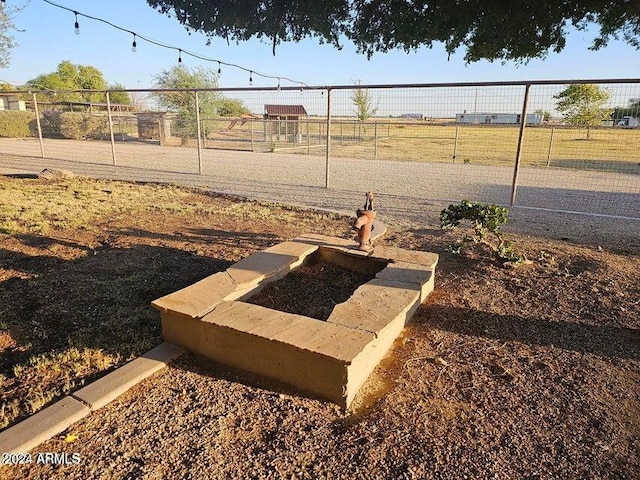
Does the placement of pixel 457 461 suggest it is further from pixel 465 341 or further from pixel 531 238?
pixel 531 238

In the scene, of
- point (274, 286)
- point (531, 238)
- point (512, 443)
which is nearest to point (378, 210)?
point (531, 238)

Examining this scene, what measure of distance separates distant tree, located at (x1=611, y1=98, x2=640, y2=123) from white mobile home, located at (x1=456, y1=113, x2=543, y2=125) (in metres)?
1.38

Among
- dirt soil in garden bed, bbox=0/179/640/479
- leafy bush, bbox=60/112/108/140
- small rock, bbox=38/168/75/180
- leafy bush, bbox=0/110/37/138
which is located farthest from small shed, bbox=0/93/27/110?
dirt soil in garden bed, bbox=0/179/640/479

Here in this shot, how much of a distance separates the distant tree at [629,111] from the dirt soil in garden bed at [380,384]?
4173 millimetres

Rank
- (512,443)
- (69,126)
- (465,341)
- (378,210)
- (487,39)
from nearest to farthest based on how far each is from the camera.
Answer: (512,443) < (465,341) < (487,39) < (378,210) < (69,126)

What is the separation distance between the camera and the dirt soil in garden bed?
1.97 metres

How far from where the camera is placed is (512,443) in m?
2.10

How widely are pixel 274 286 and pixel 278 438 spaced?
1.68 meters

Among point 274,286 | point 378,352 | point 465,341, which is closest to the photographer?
point 378,352

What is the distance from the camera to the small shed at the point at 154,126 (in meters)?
24.0

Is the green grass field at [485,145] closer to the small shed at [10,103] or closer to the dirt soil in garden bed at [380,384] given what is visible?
the dirt soil in garden bed at [380,384]

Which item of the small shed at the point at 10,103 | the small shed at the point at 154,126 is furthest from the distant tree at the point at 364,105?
the small shed at the point at 10,103

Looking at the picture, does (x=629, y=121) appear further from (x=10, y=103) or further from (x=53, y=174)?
(x=10, y=103)

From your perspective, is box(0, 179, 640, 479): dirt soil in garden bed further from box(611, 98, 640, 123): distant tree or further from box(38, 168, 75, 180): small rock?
box(38, 168, 75, 180): small rock
